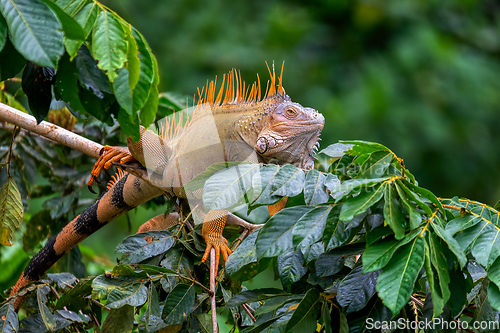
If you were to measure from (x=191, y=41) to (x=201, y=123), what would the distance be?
181 inches

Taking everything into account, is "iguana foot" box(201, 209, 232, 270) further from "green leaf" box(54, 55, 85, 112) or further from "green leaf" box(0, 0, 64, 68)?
"green leaf" box(0, 0, 64, 68)

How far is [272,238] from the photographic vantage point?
1448 mm

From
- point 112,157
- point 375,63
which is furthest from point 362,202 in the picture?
point 375,63

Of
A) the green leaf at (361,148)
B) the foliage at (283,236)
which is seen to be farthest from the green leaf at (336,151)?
the green leaf at (361,148)

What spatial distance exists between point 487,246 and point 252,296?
736mm

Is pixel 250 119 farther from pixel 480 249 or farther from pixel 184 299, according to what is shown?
pixel 480 249

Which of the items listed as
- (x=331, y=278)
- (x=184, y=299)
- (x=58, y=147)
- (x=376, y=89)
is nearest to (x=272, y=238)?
(x=331, y=278)

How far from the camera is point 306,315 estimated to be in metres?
1.46

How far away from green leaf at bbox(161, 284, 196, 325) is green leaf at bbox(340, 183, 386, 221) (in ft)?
2.44

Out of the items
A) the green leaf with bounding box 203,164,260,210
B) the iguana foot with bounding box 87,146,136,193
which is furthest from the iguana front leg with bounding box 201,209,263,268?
the green leaf with bounding box 203,164,260,210

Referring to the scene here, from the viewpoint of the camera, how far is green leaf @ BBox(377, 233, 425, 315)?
1.17m

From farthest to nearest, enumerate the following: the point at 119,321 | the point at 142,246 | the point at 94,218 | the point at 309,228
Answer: the point at 94,218
the point at 142,246
the point at 119,321
the point at 309,228

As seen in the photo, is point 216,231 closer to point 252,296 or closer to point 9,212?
point 252,296

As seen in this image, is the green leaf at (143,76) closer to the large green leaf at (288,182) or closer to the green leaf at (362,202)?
the large green leaf at (288,182)
